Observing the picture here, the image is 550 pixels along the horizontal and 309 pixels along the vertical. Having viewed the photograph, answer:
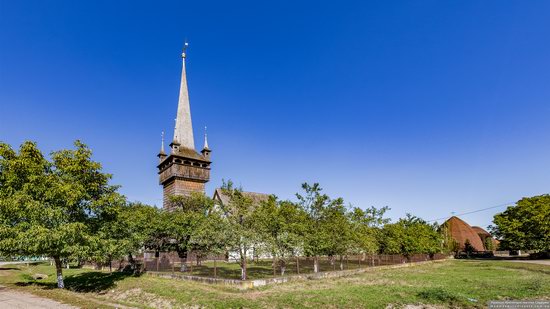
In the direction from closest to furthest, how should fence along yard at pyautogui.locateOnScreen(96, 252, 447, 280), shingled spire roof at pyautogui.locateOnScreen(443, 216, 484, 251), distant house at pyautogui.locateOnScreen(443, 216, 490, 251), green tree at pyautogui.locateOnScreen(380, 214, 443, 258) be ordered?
fence along yard at pyautogui.locateOnScreen(96, 252, 447, 280)
green tree at pyautogui.locateOnScreen(380, 214, 443, 258)
distant house at pyautogui.locateOnScreen(443, 216, 490, 251)
shingled spire roof at pyautogui.locateOnScreen(443, 216, 484, 251)

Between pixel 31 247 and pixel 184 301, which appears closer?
pixel 184 301

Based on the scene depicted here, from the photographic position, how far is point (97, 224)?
21.1 metres

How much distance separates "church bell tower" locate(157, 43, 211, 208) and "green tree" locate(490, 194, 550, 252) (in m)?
48.1

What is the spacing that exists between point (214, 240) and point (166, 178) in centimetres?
2962

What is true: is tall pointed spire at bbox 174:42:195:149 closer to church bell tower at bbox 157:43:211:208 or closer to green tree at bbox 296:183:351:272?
church bell tower at bbox 157:43:211:208

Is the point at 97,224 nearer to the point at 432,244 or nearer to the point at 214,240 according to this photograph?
the point at 214,240

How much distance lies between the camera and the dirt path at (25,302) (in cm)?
1422

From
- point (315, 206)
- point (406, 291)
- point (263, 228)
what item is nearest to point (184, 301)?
point (263, 228)

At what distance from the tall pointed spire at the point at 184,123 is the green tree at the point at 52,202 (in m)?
29.0

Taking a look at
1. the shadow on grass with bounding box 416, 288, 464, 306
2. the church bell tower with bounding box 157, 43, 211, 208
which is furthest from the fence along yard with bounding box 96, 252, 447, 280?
the church bell tower with bounding box 157, 43, 211, 208

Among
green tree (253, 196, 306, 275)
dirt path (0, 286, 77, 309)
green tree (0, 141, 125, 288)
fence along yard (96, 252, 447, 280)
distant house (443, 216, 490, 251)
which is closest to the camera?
dirt path (0, 286, 77, 309)

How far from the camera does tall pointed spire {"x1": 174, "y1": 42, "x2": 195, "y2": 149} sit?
51378 mm

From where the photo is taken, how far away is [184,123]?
5244cm

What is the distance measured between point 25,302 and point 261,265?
20.8m
